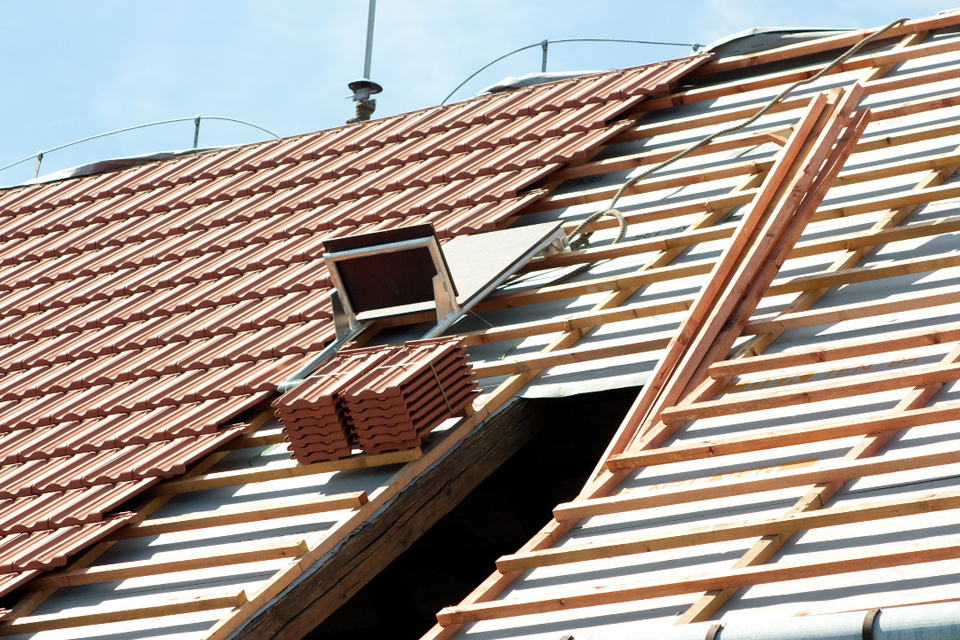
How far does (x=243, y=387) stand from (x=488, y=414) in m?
1.45

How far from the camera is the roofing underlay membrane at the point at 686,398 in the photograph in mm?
4180

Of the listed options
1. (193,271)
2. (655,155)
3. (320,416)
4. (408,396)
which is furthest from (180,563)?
(655,155)

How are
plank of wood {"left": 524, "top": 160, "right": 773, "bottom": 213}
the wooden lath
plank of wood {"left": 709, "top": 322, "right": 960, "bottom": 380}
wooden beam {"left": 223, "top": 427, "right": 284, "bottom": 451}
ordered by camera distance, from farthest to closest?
plank of wood {"left": 524, "top": 160, "right": 773, "bottom": 213}, wooden beam {"left": 223, "top": 427, "right": 284, "bottom": 451}, the wooden lath, plank of wood {"left": 709, "top": 322, "right": 960, "bottom": 380}

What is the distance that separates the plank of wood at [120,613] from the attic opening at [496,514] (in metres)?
1.35

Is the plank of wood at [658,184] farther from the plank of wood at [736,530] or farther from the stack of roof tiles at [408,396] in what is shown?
the plank of wood at [736,530]

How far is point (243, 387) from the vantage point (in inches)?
259

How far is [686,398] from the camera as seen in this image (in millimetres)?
5328

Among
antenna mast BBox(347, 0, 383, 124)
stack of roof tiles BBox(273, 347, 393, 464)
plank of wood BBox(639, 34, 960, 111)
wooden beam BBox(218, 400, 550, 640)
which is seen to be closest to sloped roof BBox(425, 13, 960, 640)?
plank of wood BBox(639, 34, 960, 111)

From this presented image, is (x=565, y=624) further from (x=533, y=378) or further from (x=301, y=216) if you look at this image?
(x=301, y=216)

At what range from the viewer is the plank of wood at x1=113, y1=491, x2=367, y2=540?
5.48m

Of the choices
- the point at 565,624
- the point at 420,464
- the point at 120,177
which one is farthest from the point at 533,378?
the point at 120,177

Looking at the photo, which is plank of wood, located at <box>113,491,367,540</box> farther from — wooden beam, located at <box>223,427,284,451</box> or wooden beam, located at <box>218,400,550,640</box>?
wooden beam, located at <box>223,427,284,451</box>

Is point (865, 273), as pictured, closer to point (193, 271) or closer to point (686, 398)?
point (686, 398)

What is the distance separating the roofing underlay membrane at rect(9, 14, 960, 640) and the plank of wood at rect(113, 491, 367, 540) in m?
0.01
